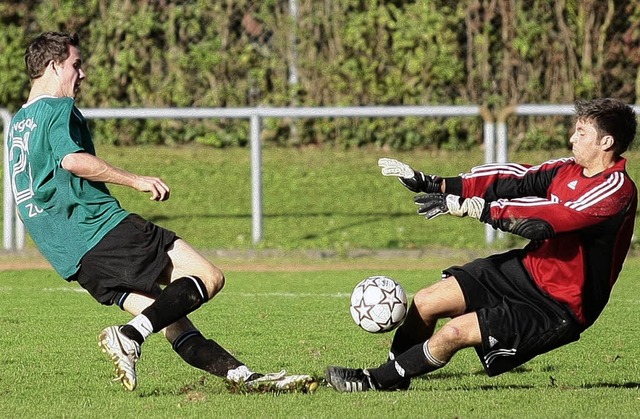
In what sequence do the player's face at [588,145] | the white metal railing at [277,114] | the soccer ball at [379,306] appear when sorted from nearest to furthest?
the player's face at [588,145]
the soccer ball at [379,306]
the white metal railing at [277,114]

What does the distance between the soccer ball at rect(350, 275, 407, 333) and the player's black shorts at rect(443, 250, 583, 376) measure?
0.40 m

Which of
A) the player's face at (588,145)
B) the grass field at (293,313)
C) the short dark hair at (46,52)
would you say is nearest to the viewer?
the grass field at (293,313)

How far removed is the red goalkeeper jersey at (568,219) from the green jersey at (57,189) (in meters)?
1.72

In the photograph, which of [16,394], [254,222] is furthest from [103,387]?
[254,222]

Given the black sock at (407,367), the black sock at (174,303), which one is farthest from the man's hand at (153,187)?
the black sock at (407,367)

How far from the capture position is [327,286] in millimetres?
10648

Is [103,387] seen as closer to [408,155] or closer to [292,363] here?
[292,363]

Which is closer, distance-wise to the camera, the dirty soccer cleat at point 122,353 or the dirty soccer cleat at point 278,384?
the dirty soccer cleat at point 122,353

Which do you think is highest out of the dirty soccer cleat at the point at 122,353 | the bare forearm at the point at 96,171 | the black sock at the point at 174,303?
the bare forearm at the point at 96,171

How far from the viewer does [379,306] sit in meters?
6.31

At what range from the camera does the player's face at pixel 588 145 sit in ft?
19.7

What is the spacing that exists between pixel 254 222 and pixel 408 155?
11.2ft

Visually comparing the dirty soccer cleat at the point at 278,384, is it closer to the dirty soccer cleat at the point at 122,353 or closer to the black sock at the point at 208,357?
the black sock at the point at 208,357

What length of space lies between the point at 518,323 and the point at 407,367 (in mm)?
572
